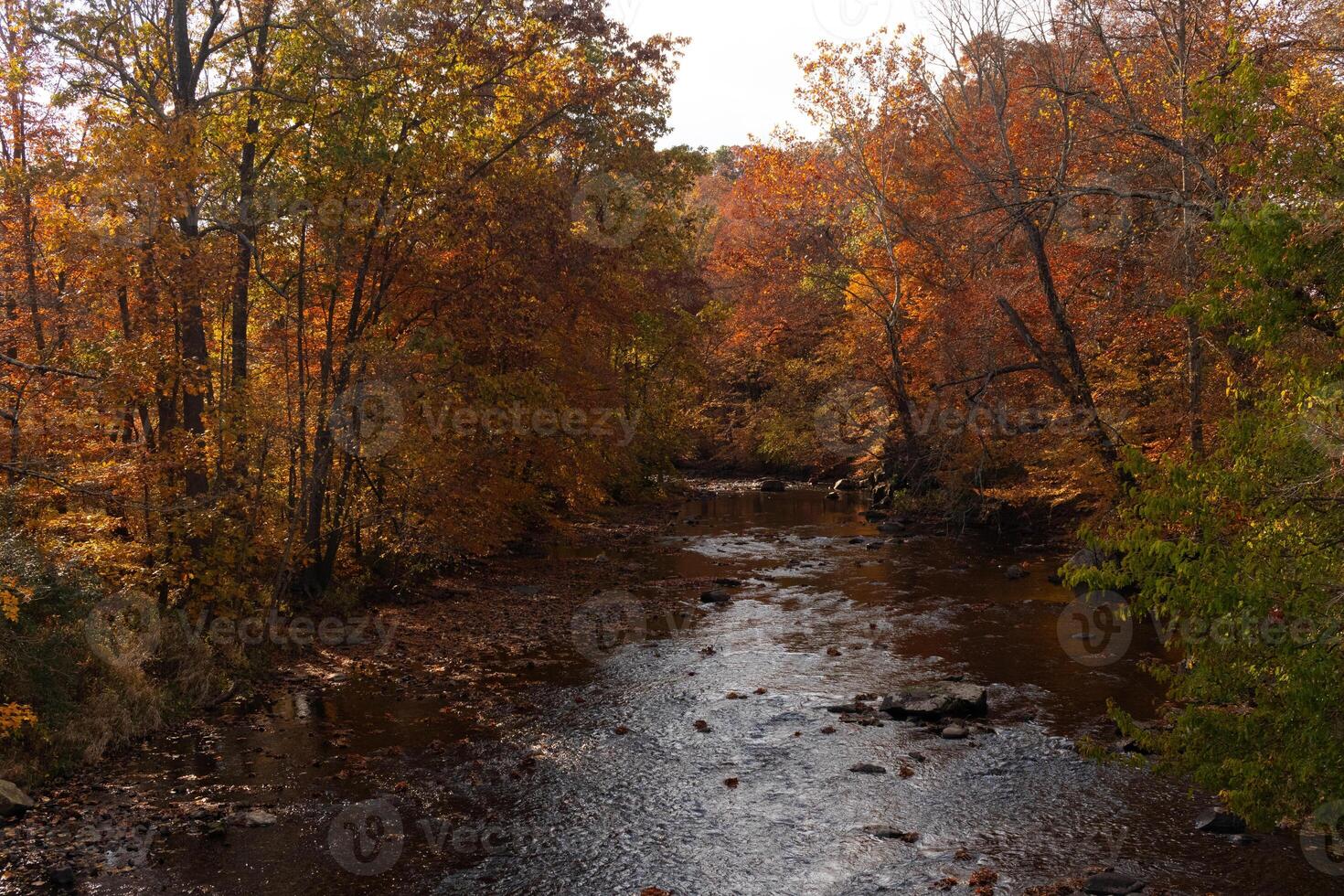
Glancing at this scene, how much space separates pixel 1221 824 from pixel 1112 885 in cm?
178

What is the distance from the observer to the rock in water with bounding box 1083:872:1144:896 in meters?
7.15

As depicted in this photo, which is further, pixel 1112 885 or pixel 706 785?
pixel 706 785

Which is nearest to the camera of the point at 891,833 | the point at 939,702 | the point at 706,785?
the point at 891,833

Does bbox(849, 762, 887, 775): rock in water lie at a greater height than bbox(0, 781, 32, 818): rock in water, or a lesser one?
lesser

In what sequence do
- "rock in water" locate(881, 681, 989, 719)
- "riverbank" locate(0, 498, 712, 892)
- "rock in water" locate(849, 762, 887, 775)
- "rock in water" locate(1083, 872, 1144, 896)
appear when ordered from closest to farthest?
"rock in water" locate(1083, 872, 1144, 896)
"riverbank" locate(0, 498, 712, 892)
"rock in water" locate(849, 762, 887, 775)
"rock in water" locate(881, 681, 989, 719)

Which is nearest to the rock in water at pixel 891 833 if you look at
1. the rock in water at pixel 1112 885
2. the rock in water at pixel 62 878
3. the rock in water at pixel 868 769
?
the rock in water at pixel 868 769

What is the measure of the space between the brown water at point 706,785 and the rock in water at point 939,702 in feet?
0.92

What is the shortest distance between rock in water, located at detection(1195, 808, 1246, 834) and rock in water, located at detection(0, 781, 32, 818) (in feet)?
35.1

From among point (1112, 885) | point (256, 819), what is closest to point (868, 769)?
point (1112, 885)

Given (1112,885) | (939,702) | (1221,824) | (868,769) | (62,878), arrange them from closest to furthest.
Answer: (1112,885)
(62,878)
(1221,824)
(868,769)
(939,702)

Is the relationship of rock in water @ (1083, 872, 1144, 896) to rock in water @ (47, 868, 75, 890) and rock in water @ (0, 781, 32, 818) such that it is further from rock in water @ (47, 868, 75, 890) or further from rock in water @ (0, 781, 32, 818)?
rock in water @ (0, 781, 32, 818)

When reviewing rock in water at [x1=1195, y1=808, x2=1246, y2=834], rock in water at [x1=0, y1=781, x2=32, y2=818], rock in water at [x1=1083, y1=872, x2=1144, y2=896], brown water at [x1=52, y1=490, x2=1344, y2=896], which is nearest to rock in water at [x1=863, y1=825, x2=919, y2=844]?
brown water at [x1=52, y1=490, x2=1344, y2=896]

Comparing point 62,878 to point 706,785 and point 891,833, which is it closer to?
point 706,785

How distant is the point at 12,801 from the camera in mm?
8523
